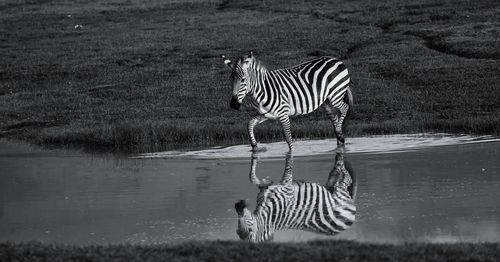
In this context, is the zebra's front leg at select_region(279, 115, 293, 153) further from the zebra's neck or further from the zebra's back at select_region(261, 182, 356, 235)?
the zebra's back at select_region(261, 182, 356, 235)

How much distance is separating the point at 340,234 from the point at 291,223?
3.59 ft

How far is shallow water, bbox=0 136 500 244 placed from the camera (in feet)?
42.6

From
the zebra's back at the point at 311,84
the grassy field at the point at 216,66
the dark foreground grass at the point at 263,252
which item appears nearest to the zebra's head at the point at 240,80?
the zebra's back at the point at 311,84

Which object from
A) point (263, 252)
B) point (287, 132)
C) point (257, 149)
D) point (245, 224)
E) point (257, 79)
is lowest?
point (257, 149)

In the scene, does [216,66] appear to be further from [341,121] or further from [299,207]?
[299,207]

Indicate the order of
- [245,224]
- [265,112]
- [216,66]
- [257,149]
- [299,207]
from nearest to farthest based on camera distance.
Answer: [245,224] < [299,207] < [257,149] < [265,112] < [216,66]

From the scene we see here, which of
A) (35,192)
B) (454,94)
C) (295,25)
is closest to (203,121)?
(454,94)

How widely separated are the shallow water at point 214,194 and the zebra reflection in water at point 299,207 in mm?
182

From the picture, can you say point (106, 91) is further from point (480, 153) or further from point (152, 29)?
point (152, 29)

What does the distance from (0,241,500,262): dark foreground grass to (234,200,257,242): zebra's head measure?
5.57 feet

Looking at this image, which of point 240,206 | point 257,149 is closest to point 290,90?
point 257,149

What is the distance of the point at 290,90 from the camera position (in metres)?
21.5

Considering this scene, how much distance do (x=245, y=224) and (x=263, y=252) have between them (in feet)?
9.79

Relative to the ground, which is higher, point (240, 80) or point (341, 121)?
point (240, 80)
